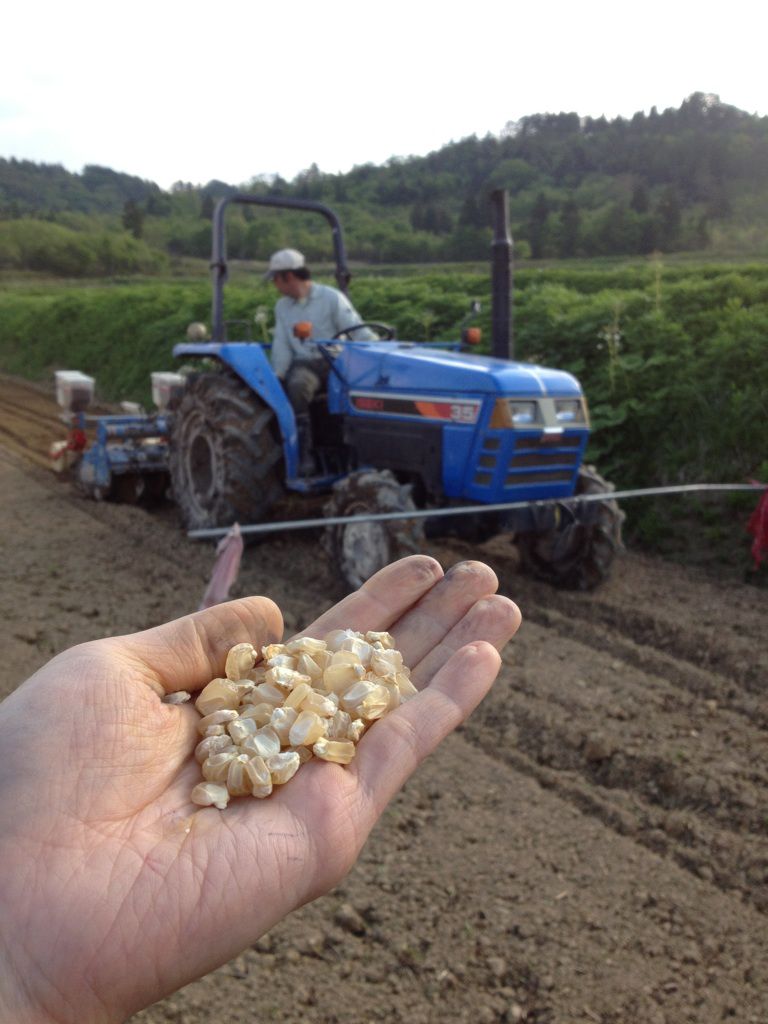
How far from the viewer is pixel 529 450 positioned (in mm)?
5207

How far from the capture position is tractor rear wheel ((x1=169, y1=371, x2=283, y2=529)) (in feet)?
19.9

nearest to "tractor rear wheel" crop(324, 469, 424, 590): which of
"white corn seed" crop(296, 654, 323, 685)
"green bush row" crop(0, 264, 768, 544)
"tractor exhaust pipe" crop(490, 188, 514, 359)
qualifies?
"tractor exhaust pipe" crop(490, 188, 514, 359)

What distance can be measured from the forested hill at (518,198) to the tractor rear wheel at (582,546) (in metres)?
13.4

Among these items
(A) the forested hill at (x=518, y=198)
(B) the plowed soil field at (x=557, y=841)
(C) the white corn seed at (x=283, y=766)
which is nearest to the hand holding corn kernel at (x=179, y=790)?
(C) the white corn seed at (x=283, y=766)


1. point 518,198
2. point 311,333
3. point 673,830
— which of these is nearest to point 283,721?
point 673,830

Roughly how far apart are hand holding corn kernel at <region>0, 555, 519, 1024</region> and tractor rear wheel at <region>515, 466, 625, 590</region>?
339 cm

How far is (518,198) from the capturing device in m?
33.5

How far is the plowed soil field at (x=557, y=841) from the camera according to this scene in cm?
249

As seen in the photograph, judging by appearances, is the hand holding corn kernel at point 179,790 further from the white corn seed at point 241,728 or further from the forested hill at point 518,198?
the forested hill at point 518,198

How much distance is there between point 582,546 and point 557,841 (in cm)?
268

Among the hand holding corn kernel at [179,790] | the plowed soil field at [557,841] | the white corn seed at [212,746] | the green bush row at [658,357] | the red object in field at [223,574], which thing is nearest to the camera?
the hand holding corn kernel at [179,790]

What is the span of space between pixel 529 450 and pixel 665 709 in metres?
1.65

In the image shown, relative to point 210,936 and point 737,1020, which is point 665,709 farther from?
point 210,936

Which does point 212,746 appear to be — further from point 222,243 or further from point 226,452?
point 222,243
